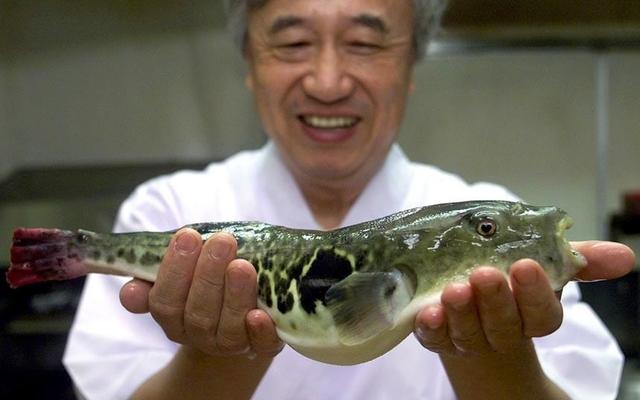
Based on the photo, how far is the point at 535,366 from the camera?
887mm

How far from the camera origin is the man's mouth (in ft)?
3.46

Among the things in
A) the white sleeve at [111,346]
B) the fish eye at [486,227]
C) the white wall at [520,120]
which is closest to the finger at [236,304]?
the fish eye at [486,227]

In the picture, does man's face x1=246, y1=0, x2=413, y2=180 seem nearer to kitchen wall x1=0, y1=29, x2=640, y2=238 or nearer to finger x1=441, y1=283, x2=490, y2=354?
finger x1=441, y1=283, x2=490, y2=354

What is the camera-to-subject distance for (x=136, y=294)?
778 mm

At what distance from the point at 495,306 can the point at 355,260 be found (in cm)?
14

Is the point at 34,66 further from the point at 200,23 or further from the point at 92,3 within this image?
the point at 200,23

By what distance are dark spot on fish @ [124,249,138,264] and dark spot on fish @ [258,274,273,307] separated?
0.43ft

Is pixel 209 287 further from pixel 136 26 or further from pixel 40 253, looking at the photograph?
→ pixel 136 26

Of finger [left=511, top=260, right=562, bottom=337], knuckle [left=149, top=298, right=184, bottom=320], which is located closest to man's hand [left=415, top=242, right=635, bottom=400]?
finger [left=511, top=260, right=562, bottom=337]

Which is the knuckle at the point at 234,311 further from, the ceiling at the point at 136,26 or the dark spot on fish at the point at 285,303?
the ceiling at the point at 136,26

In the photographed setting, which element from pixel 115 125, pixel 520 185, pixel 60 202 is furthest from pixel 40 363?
pixel 520 185

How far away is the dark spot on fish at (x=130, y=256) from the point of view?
0.77 metres

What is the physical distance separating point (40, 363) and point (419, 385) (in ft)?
3.87

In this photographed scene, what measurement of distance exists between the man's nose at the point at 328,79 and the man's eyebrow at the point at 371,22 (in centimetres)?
5
